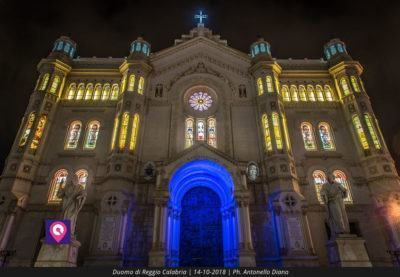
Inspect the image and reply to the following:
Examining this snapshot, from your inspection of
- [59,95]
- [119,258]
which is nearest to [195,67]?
[59,95]

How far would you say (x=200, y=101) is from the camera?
27.7 m

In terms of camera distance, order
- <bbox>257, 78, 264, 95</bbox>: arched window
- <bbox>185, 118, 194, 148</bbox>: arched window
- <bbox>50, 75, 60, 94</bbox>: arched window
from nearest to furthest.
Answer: <bbox>185, 118, 194, 148</bbox>: arched window, <bbox>50, 75, 60, 94</bbox>: arched window, <bbox>257, 78, 264, 95</bbox>: arched window

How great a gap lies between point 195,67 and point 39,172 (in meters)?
17.9

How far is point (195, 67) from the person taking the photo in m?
29.1

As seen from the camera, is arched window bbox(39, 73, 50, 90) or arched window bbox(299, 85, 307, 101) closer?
arched window bbox(39, 73, 50, 90)

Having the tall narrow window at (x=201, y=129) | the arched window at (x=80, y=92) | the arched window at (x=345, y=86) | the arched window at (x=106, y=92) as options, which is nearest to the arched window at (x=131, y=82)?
the arched window at (x=106, y=92)

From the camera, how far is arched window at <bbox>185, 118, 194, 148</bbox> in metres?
24.9

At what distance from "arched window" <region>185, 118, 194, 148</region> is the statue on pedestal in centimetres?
1226

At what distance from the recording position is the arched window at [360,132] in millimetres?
23806

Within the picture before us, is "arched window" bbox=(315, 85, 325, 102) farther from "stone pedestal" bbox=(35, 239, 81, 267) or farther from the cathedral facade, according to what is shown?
"stone pedestal" bbox=(35, 239, 81, 267)

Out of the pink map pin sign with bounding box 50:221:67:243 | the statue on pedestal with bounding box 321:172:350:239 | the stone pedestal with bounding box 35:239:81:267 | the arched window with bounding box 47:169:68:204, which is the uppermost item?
the arched window with bounding box 47:169:68:204

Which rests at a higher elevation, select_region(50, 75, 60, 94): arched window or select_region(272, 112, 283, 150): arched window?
select_region(50, 75, 60, 94): arched window

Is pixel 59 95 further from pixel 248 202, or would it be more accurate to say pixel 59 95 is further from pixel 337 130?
pixel 337 130

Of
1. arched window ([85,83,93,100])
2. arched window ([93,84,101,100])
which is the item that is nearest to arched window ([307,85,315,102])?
arched window ([93,84,101,100])
